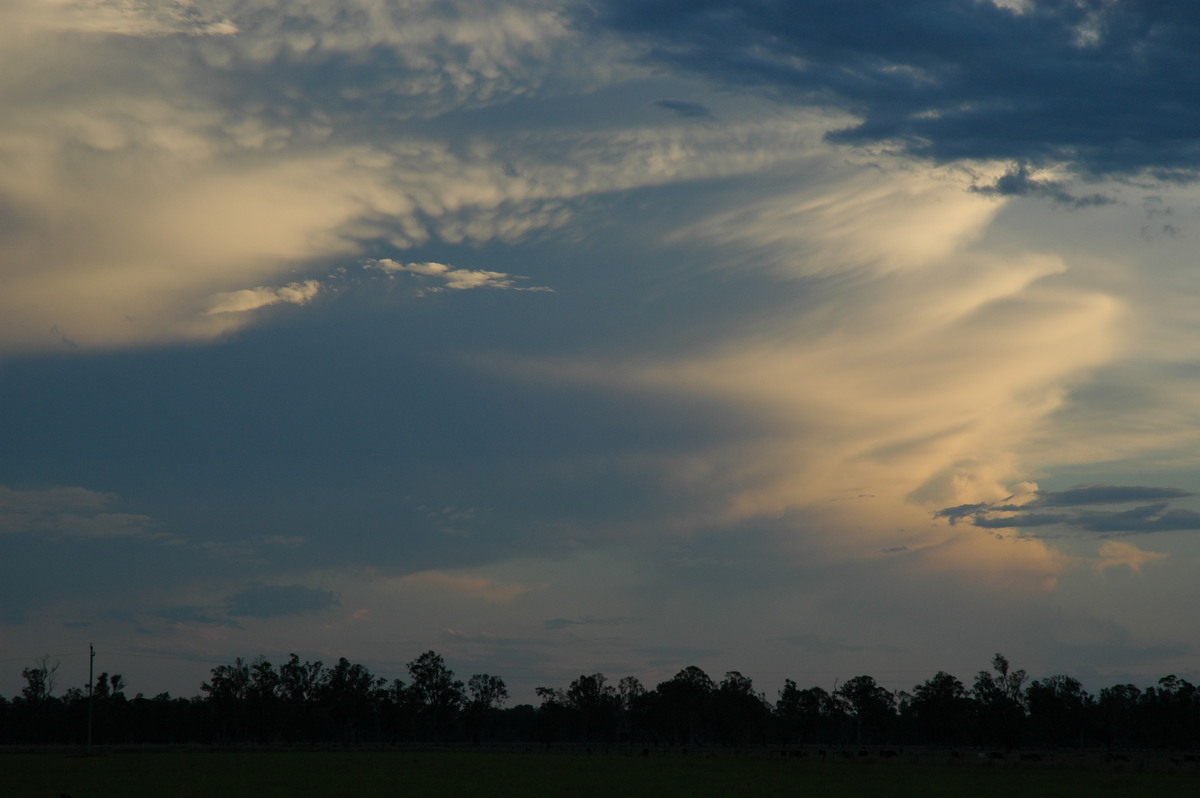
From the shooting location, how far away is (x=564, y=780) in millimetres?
71250

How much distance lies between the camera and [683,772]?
269ft

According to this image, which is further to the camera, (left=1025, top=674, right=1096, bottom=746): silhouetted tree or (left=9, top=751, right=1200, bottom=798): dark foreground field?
(left=1025, top=674, right=1096, bottom=746): silhouetted tree

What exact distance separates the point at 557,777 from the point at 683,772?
40.0 feet

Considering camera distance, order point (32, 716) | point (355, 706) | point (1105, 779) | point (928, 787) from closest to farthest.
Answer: point (928, 787), point (1105, 779), point (32, 716), point (355, 706)

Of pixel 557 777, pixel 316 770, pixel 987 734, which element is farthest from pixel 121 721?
pixel 987 734

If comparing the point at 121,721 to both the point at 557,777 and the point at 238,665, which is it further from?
the point at 557,777

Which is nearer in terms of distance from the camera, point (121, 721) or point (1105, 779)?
point (1105, 779)

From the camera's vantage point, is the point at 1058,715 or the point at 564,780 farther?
the point at 1058,715

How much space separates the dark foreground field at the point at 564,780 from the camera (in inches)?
2315

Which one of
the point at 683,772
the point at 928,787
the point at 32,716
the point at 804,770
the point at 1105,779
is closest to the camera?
the point at 928,787

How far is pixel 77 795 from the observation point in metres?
54.9

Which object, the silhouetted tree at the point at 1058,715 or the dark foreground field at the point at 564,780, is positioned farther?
the silhouetted tree at the point at 1058,715

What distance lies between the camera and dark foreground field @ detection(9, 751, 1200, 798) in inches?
2315

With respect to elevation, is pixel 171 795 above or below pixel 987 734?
above
